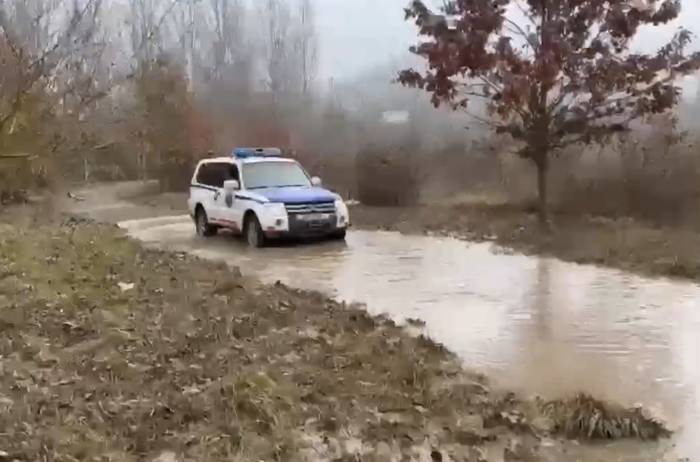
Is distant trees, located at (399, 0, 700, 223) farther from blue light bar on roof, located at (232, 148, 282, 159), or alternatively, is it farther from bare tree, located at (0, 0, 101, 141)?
bare tree, located at (0, 0, 101, 141)

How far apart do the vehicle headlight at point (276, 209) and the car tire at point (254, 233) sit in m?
0.38

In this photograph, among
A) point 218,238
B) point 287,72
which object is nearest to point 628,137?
point 218,238

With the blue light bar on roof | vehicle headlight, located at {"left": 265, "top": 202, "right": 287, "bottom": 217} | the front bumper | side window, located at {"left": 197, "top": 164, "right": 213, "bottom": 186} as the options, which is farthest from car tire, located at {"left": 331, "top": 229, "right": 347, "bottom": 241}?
side window, located at {"left": 197, "top": 164, "right": 213, "bottom": 186}

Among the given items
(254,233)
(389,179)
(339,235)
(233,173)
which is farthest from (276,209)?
(389,179)

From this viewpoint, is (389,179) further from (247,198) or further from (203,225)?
(247,198)

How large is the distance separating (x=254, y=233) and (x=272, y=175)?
153cm

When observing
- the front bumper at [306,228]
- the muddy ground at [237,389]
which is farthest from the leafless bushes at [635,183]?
the muddy ground at [237,389]

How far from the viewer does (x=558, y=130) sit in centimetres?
1834

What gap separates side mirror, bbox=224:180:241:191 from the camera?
18.0 m

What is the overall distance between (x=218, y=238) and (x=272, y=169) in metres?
2.06

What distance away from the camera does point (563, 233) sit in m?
17.2

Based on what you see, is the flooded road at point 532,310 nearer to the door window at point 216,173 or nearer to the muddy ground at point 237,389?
the muddy ground at point 237,389

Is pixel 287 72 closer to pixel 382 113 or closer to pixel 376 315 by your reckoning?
pixel 382 113

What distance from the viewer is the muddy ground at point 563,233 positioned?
1362 cm
